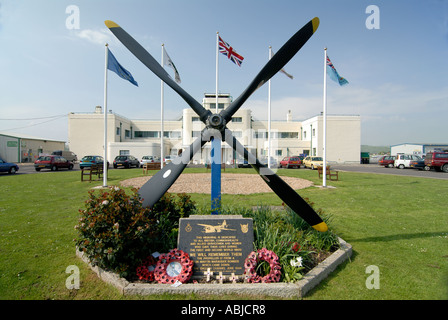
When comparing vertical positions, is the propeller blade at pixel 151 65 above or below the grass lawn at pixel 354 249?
above

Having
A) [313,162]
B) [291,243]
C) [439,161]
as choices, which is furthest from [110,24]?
[439,161]

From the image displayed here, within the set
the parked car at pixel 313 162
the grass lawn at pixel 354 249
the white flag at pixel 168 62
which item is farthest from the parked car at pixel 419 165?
the white flag at pixel 168 62

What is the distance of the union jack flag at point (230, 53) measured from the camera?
39.5 feet

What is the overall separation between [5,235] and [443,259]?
9.65m

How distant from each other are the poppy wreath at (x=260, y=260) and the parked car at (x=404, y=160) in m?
33.7

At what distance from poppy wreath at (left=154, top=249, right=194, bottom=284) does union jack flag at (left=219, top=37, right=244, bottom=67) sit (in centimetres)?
1081

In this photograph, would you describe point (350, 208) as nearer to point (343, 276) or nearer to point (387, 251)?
point (387, 251)

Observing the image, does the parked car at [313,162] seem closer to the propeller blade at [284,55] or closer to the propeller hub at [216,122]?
the propeller blade at [284,55]

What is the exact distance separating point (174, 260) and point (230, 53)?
11.5m

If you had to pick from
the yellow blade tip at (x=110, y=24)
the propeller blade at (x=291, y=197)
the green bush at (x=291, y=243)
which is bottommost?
the green bush at (x=291, y=243)

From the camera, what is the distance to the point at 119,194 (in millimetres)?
4078

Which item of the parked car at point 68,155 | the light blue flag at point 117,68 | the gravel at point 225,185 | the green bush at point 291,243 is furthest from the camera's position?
the parked car at point 68,155

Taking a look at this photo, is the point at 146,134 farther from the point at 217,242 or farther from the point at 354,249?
the point at 354,249
